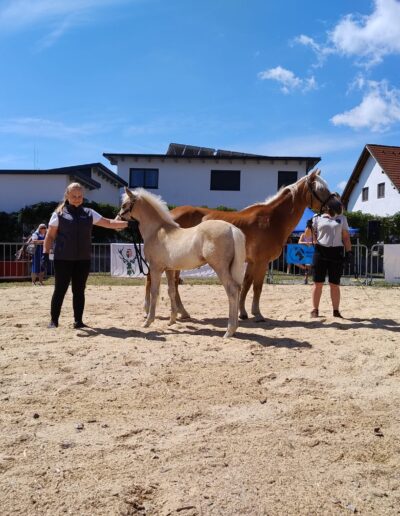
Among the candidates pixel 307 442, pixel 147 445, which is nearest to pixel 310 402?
pixel 307 442

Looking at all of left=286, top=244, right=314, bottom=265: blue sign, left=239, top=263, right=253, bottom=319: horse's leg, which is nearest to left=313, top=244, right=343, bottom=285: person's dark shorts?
left=239, top=263, right=253, bottom=319: horse's leg

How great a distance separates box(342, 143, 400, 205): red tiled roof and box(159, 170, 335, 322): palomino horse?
25.3m

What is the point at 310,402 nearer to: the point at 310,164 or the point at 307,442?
the point at 307,442

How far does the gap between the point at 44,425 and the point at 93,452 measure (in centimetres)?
59

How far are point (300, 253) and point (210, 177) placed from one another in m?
19.5

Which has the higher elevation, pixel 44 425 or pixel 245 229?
pixel 245 229

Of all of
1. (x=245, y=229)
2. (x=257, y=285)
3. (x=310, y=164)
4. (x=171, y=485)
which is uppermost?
(x=310, y=164)

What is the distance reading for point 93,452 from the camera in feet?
9.58

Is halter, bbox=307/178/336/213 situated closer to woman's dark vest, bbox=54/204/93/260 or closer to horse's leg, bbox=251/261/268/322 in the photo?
horse's leg, bbox=251/261/268/322

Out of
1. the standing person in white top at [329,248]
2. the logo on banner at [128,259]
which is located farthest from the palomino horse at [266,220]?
the logo on banner at [128,259]

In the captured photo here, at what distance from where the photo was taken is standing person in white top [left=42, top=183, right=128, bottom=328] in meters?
6.52

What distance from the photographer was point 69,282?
21.3ft

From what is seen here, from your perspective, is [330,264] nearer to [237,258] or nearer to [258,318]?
[258,318]

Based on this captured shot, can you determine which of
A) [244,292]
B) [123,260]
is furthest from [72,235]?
[123,260]
